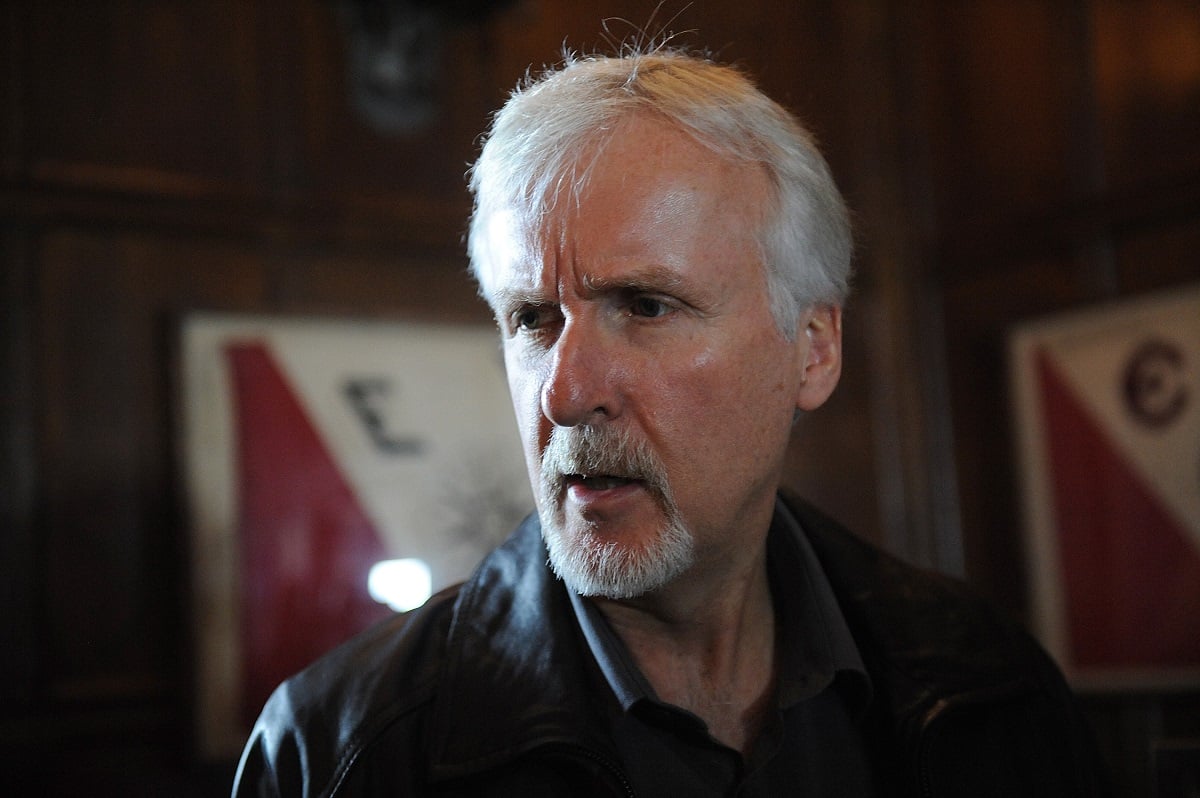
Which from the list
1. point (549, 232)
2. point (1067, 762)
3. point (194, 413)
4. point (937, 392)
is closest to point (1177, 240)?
point (937, 392)

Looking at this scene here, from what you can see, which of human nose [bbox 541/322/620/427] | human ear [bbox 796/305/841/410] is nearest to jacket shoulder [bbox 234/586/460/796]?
human nose [bbox 541/322/620/427]

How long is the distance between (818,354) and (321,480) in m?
1.71

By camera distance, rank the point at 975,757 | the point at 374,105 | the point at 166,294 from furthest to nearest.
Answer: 1. the point at 374,105
2. the point at 166,294
3. the point at 975,757

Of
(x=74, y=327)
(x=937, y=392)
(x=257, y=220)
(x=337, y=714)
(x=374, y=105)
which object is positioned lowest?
(x=337, y=714)

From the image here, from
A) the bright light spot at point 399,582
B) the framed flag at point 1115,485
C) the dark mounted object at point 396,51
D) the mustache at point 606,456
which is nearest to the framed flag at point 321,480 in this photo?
the bright light spot at point 399,582

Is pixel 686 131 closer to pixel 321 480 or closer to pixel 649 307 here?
pixel 649 307

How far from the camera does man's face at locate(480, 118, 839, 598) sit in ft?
4.30

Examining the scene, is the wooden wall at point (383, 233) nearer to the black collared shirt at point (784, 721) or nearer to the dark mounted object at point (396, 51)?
the dark mounted object at point (396, 51)

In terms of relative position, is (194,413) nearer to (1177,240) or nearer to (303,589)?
(303,589)

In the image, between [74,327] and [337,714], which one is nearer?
[337,714]

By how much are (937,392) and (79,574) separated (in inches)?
108

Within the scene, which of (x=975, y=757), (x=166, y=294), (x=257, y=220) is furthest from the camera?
(x=257, y=220)

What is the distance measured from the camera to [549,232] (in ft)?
4.40

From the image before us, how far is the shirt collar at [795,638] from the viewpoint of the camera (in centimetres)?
136
